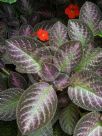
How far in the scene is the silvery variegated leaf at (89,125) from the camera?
147 centimetres

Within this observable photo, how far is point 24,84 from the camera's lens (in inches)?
64.2

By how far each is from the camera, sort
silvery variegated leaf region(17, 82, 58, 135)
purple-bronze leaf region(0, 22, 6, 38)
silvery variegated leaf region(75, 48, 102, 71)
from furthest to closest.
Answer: purple-bronze leaf region(0, 22, 6, 38), silvery variegated leaf region(75, 48, 102, 71), silvery variegated leaf region(17, 82, 58, 135)

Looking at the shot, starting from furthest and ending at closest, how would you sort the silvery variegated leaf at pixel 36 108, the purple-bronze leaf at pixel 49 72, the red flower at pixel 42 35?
1. the red flower at pixel 42 35
2. the purple-bronze leaf at pixel 49 72
3. the silvery variegated leaf at pixel 36 108

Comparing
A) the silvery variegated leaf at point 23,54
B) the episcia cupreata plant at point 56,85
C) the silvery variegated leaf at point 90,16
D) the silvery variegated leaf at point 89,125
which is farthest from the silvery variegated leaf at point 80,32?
the silvery variegated leaf at point 89,125

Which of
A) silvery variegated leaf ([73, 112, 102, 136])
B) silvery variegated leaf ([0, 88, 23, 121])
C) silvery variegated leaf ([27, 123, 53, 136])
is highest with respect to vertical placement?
silvery variegated leaf ([0, 88, 23, 121])

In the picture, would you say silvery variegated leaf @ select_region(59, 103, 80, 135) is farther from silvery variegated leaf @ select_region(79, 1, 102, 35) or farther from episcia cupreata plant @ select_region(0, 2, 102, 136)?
silvery variegated leaf @ select_region(79, 1, 102, 35)

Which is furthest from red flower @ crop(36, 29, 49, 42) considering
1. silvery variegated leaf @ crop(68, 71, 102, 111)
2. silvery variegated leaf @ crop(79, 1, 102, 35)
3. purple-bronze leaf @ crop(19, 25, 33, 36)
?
silvery variegated leaf @ crop(68, 71, 102, 111)

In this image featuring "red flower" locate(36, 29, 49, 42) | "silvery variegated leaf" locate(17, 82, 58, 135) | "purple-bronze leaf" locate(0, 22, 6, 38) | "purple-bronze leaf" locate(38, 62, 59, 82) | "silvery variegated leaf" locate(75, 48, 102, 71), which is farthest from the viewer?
"purple-bronze leaf" locate(0, 22, 6, 38)

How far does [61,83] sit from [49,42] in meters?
0.25

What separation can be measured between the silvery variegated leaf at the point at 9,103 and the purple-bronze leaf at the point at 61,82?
167 mm

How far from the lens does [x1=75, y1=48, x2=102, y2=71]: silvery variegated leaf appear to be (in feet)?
5.15

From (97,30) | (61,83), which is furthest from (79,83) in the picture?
(97,30)

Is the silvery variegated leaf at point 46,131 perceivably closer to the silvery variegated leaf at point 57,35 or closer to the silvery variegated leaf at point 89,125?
the silvery variegated leaf at point 89,125

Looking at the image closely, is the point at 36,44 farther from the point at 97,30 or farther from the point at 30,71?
the point at 97,30
